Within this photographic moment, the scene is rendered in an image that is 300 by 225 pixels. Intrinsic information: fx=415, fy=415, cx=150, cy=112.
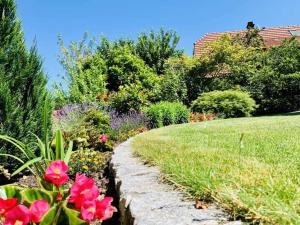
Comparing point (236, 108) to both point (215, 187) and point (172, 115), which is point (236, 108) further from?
point (215, 187)

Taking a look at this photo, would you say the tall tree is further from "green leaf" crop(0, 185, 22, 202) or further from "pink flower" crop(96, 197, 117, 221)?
"pink flower" crop(96, 197, 117, 221)

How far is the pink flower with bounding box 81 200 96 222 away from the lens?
1.93m

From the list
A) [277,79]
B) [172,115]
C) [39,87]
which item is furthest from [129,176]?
[277,79]

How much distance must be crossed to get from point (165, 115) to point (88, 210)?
11.0 meters

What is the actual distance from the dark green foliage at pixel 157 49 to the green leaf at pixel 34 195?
22069 mm

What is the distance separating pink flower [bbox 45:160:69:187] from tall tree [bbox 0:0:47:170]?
10.6 ft

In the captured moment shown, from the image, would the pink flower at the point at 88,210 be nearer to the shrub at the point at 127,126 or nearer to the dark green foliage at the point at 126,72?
the shrub at the point at 127,126

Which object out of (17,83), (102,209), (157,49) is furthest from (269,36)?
(102,209)

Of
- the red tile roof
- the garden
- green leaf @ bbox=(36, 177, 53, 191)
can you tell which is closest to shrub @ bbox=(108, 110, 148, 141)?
the garden

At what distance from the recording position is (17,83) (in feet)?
18.2

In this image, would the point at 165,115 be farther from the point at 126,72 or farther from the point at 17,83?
the point at 126,72

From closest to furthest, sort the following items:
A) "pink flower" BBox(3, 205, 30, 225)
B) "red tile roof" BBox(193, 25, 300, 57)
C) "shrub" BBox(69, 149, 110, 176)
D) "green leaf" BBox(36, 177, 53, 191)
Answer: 1. "pink flower" BBox(3, 205, 30, 225)
2. "green leaf" BBox(36, 177, 53, 191)
3. "shrub" BBox(69, 149, 110, 176)
4. "red tile roof" BBox(193, 25, 300, 57)

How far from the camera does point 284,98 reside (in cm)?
1859

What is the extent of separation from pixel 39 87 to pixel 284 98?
1485 centimetres
